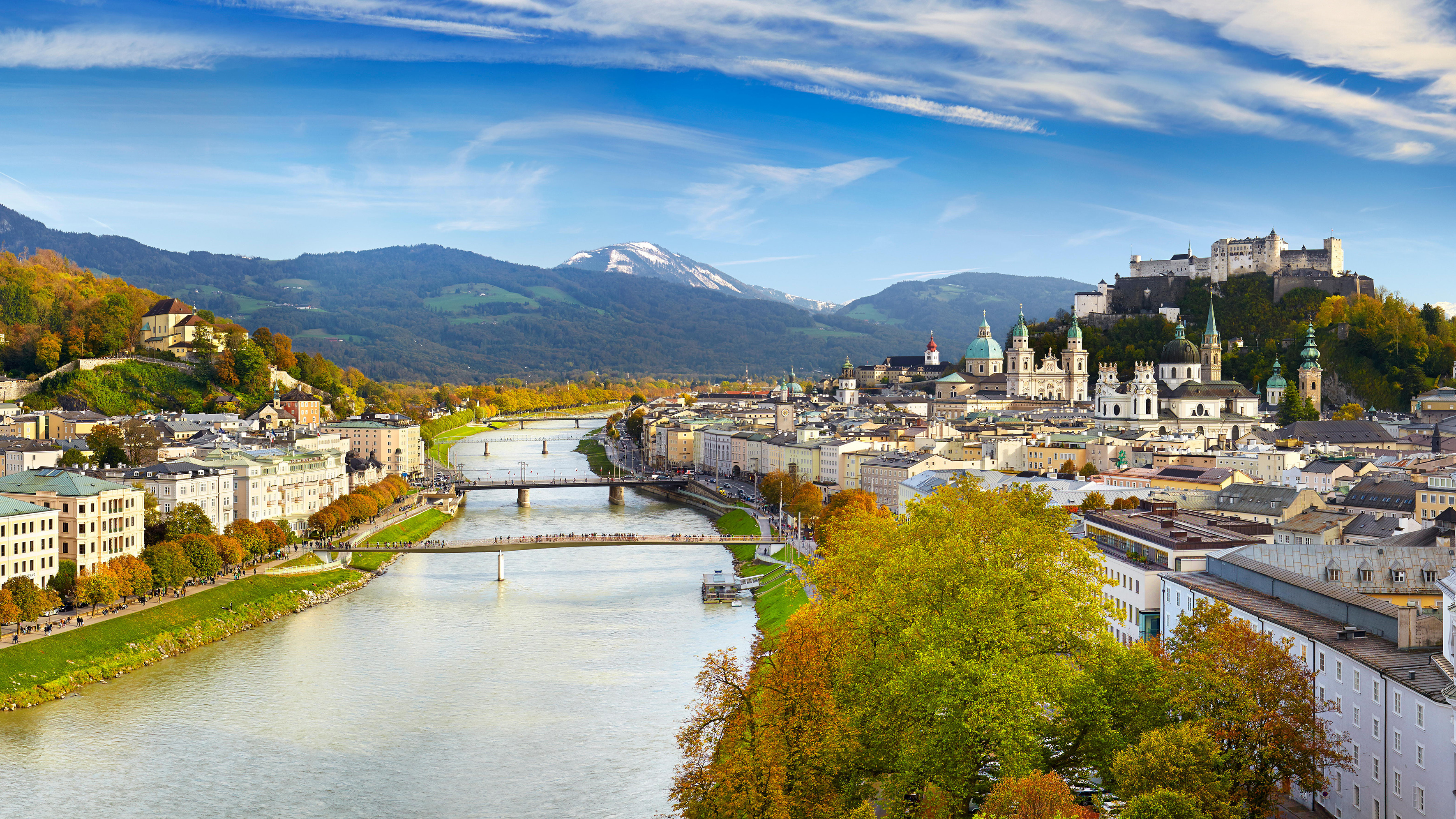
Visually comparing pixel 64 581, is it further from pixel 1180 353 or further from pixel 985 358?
pixel 985 358

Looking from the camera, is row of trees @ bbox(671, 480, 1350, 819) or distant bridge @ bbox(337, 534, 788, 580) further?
distant bridge @ bbox(337, 534, 788, 580)

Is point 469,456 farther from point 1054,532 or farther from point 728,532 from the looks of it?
point 1054,532

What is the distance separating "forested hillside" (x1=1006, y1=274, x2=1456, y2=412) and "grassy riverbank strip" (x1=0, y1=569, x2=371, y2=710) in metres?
62.1

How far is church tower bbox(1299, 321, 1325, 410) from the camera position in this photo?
7925cm

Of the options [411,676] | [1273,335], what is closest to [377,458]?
[411,676]

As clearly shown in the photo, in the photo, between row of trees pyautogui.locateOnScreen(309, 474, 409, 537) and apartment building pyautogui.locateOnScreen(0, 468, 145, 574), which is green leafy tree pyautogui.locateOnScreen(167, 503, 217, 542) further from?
row of trees pyautogui.locateOnScreen(309, 474, 409, 537)

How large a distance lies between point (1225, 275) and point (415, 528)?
62537 millimetres

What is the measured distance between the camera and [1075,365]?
9306cm

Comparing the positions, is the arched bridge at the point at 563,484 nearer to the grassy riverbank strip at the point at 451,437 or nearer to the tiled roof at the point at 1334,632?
the grassy riverbank strip at the point at 451,437

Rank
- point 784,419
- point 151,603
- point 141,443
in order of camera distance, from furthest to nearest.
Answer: point 784,419 < point 141,443 < point 151,603

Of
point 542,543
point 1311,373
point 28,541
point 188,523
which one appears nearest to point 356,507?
point 542,543

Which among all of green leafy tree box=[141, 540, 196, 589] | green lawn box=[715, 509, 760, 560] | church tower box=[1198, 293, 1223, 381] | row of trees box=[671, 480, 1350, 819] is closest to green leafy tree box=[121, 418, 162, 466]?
green leafy tree box=[141, 540, 196, 589]

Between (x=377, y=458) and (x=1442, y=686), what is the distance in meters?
61.8

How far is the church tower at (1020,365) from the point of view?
95.5m
